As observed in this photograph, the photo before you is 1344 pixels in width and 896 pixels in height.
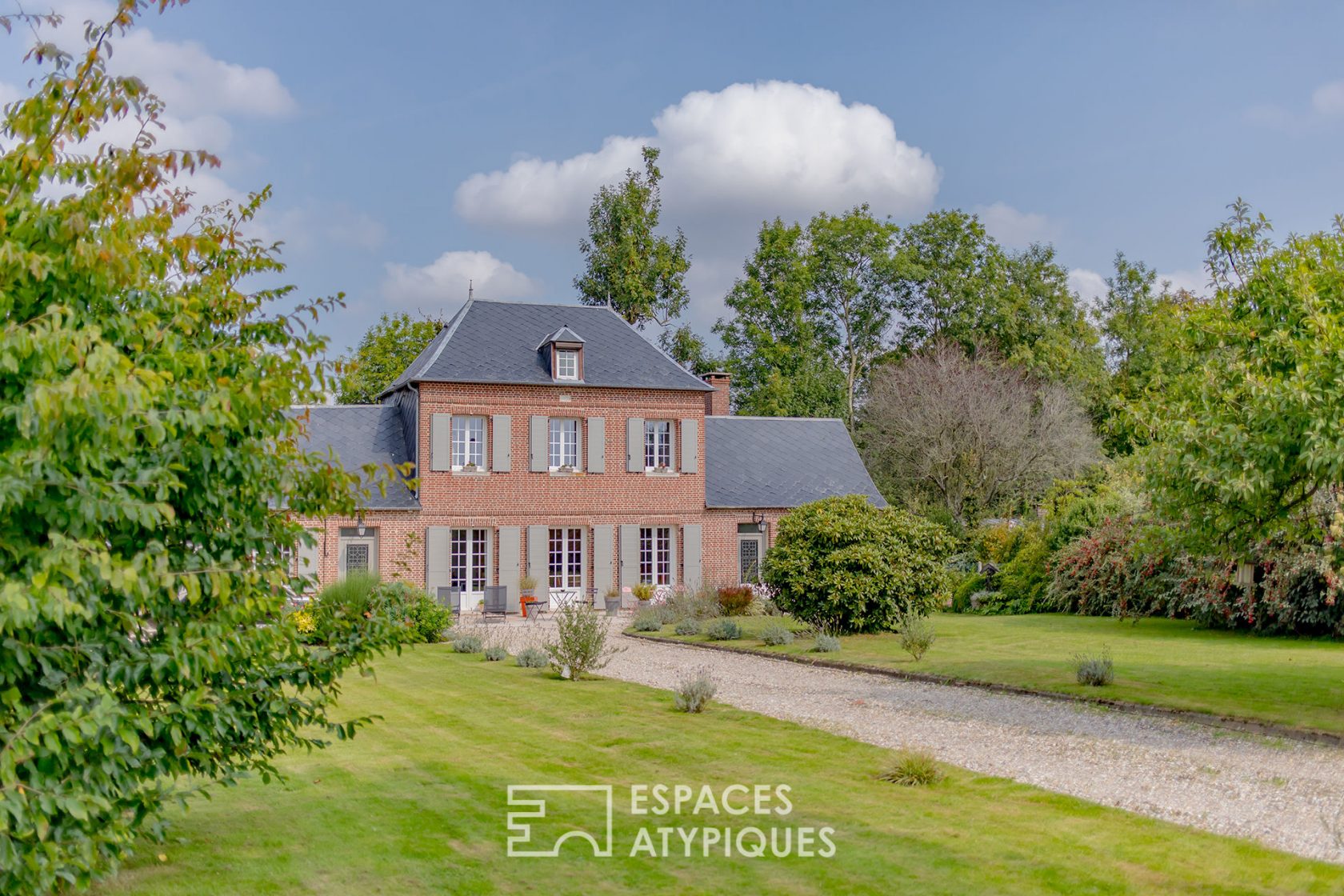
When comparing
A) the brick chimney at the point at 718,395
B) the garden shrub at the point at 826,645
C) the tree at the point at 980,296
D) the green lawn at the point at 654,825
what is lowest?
the green lawn at the point at 654,825

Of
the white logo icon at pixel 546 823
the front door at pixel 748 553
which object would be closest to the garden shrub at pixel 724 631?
the front door at pixel 748 553

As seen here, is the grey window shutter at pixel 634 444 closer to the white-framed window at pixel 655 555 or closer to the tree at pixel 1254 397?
the white-framed window at pixel 655 555

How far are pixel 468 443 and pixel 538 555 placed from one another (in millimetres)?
3281

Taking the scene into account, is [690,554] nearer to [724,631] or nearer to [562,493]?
[562,493]

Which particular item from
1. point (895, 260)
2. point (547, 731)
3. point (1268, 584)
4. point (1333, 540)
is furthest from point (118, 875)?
point (895, 260)

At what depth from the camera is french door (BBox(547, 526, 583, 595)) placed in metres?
27.4

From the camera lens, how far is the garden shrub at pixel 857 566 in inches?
681

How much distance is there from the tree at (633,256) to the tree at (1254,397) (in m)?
33.0

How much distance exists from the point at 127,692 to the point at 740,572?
2562 centimetres

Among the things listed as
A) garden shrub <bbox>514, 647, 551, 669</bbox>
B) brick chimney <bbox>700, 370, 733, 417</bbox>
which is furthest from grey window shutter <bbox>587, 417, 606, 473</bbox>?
garden shrub <bbox>514, 647, 551, 669</bbox>

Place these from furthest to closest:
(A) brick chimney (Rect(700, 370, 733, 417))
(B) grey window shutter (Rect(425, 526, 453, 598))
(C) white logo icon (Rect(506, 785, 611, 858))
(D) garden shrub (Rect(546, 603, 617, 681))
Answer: (A) brick chimney (Rect(700, 370, 733, 417)) < (B) grey window shutter (Rect(425, 526, 453, 598)) < (D) garden shrub (Rect(546, 603, 617, 681)) < (C) white logo icon (Rect(506, 785, 611, 858))

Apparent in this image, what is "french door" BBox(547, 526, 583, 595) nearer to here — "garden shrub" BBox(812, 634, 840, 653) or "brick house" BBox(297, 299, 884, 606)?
"brick house" BBox(297, 299, 884, 606)

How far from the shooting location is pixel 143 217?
4.64 m

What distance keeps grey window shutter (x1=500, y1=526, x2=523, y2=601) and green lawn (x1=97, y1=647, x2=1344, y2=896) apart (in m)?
16.8
